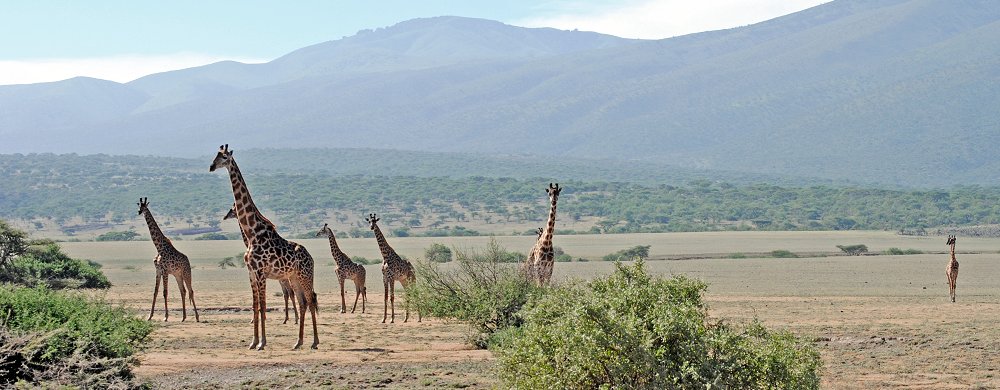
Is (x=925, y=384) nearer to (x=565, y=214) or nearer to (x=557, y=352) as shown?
(x=557, y=352)

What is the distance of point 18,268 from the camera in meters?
28.3

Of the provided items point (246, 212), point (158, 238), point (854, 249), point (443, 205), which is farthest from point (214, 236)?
point (246, 212)

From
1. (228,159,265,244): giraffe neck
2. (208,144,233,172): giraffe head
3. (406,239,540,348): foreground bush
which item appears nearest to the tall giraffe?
(406,239,540,348): foreground bush

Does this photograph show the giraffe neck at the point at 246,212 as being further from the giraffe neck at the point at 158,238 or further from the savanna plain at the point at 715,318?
the giraffe neck at the point at 158,238

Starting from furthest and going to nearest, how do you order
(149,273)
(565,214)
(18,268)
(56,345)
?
(565,214)
(149,273)
(18,268)
(56,345)

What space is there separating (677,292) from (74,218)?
101076 mm

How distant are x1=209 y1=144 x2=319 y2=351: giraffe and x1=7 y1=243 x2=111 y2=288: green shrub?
10.7 m

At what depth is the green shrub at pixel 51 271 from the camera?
92.0ft

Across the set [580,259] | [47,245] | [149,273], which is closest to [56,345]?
[47,245]

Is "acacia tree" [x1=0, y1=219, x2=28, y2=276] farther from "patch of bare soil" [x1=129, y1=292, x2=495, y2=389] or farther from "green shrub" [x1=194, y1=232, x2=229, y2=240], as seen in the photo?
"green shrub" [x1=194, y1=232, x2=229, y2=240]

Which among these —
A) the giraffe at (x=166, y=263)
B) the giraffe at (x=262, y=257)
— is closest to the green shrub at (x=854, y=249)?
the giraffe at (x=166, y=263)

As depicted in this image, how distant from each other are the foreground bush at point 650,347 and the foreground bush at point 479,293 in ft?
22.7

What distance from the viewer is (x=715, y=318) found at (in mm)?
15102

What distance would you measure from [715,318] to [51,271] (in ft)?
62.7
